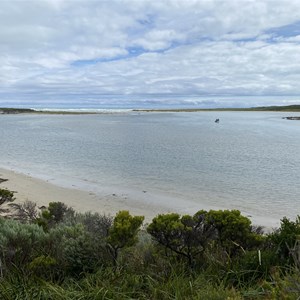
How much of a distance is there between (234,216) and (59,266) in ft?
9.46

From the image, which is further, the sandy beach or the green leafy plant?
the sandy beach

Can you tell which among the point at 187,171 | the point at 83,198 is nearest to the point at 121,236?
the point at 83,198

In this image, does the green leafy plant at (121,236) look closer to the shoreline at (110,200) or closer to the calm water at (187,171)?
the shoreline at (110,200)

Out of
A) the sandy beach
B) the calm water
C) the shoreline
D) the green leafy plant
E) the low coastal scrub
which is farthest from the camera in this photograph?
the calm water

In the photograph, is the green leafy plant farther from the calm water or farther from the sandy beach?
the calm water

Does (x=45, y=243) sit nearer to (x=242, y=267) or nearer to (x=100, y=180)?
(x=242, y=267)

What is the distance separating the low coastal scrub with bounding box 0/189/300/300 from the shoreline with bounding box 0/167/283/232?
674cm

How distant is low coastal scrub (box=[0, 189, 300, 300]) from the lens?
4.29 m

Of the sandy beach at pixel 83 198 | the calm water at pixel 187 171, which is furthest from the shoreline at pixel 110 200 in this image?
the calm water at pixel 187 171

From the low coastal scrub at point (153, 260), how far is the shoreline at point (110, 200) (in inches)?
265

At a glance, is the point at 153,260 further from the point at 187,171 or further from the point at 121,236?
the point at 187,171

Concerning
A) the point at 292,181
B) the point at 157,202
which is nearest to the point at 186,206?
the point at 157,202

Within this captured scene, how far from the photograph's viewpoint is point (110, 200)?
1617 centimetres

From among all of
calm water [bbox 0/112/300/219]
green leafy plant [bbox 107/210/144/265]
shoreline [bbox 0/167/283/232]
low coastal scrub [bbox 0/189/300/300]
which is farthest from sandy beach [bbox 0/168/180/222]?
green leafy plant [bbox 107/210/144/265]
